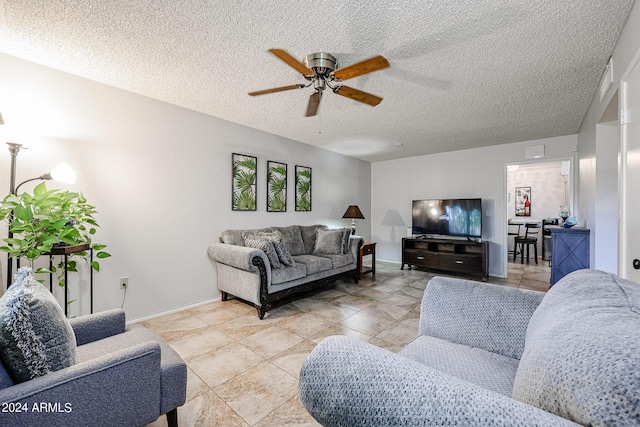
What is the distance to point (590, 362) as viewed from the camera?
17.9 inches

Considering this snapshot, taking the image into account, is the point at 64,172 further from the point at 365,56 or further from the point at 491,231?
the point at 491,231

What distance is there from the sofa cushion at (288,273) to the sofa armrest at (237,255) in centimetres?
13

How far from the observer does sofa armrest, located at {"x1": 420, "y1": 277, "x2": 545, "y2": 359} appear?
50.1 inches

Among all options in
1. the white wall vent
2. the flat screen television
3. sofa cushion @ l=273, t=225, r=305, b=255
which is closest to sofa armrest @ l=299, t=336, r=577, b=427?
the white wall vent

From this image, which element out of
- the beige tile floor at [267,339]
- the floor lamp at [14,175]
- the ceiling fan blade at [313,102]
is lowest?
the beige tile floor at [267,339]

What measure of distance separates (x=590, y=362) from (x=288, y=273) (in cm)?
282

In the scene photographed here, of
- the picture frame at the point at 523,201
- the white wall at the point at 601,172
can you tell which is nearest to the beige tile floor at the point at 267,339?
the white wall at the point at 601,172

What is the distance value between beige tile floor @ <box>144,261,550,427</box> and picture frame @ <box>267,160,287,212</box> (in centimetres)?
146

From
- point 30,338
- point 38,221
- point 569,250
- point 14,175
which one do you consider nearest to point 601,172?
point 569,250

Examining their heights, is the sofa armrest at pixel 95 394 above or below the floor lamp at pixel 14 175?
below

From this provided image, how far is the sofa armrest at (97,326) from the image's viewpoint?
1.47m

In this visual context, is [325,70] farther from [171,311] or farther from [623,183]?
[171,311]

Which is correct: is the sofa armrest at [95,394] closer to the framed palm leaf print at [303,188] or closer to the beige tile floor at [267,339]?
the beige tile floor at [267,339]

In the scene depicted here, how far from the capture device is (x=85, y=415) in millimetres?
983
